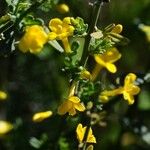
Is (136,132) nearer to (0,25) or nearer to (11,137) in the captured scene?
(11,137)

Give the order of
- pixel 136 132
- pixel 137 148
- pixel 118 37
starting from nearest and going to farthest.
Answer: pixel 118 37 → pixel 136 132 → pixel 137 148

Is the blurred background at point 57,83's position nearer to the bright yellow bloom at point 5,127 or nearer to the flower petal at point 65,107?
the bright yellow bloom at point 5,127

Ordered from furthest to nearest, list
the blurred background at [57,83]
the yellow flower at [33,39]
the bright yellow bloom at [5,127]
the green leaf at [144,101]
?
the green leaf at [144,101] < the blurred background at [57,83] < the bright yellow bloom at [5,127] < the yellow flower at [33,39]

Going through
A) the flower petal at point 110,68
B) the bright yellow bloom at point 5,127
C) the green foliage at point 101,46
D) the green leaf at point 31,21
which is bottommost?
the bright yellow bloom at point 5,127

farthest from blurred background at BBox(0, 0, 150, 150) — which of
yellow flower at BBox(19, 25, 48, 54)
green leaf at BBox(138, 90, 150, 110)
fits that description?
yellow flower at BBox(19, 25, 48, 54)

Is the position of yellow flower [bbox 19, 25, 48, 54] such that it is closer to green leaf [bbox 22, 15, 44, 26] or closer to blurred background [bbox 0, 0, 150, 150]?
green leaf [bbox 22, 15, 44, 26]

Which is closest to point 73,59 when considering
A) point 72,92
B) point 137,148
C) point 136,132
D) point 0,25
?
point 72,92

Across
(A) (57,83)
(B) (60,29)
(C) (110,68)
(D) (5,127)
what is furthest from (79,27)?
(A) (57,83)

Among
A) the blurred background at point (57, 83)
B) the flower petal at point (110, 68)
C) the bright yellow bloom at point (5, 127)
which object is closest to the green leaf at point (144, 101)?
the blurred background at point (57, 83)

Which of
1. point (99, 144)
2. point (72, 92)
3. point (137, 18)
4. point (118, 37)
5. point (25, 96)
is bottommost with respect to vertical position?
point (99, 144)
